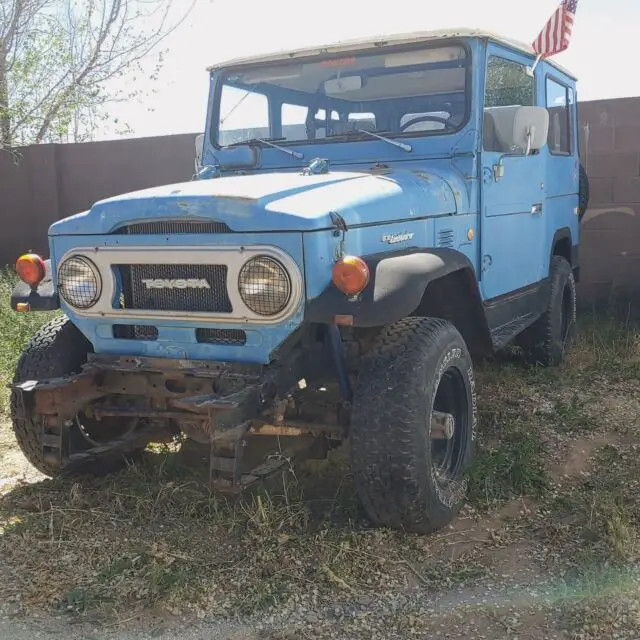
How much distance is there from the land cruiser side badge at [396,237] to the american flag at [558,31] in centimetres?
179

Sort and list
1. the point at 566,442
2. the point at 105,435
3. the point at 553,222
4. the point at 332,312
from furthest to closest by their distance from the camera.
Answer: the point at 553,222 → the point at 566,442 → the point at 105,435 → the point at 332,312

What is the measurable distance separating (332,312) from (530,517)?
4.52 ft

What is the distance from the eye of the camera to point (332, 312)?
287cm

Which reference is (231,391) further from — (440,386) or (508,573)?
(508,573)

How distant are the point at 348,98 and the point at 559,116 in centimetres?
211

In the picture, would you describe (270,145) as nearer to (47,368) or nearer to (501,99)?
(501,99)

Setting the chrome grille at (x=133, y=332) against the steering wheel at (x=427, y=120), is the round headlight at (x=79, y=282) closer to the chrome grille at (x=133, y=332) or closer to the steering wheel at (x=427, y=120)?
the chrome grille at (x=133, y=332)

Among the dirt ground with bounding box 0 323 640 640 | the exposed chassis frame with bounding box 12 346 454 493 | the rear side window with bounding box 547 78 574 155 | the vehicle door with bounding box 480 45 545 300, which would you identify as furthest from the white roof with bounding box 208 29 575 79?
the dirt ground with bounding box 0 323 640 640

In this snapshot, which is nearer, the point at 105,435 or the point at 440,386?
the point at 440,386

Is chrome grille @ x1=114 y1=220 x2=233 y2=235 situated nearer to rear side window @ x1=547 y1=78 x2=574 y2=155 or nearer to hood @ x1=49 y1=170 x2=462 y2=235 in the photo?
hood @ x1=49 y1=170 x2=462 y2=235

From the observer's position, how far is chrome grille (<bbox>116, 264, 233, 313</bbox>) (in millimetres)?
3062

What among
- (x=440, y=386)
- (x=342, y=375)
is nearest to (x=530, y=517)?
(x=440, y=386)

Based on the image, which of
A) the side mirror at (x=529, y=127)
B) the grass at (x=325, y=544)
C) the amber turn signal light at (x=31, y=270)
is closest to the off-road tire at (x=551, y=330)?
→ the grass at (x=325, y=544)

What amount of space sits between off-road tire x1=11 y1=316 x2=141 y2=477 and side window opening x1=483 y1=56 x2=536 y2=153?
2394 mm
